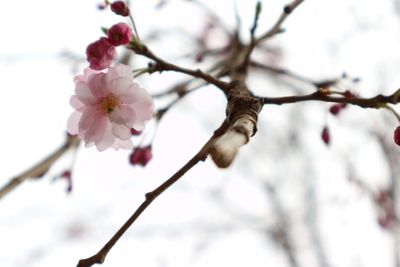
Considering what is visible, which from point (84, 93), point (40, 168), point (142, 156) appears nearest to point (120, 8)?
point (84, 93)

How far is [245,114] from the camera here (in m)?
0.78

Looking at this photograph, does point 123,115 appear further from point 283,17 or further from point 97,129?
point 283,17

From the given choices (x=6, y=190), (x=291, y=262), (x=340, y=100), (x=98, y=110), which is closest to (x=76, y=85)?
(x=98, y=110)

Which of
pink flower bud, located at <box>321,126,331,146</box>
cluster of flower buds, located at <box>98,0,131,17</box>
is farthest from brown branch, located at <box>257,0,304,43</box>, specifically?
cluster of flower buds, located at <box>98,0,131,17</box>

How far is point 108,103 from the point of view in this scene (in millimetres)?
1143

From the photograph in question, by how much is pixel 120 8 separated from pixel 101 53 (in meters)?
0.13

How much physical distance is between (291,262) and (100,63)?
4.96m

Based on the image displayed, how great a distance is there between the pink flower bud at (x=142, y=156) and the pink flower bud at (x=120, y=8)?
482mm

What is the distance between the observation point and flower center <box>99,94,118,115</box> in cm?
112

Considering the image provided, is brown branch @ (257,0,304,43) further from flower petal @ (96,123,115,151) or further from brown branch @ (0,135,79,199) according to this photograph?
brown branch @ (0,135,79,199)

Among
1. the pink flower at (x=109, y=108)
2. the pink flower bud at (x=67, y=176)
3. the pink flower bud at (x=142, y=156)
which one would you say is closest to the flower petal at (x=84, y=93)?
the pink flower at (x=109, y=108)

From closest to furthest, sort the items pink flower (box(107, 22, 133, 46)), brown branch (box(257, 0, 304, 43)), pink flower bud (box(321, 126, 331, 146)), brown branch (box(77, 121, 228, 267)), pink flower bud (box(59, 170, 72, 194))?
1. brown branch (box(77, 121, 228, 267))
2. pink flower (box(107, 22, 133, 46))
3. brown branch (box(257, 0, 304, 43))
4. pink flower bud (box(321, 126, 331, 146))
5. pink flower bud (box(59, 170, 72, 194))

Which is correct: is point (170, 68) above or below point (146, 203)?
above

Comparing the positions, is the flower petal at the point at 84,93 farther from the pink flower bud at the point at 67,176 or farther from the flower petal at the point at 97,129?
the pink flower bud at the point at 67,176
